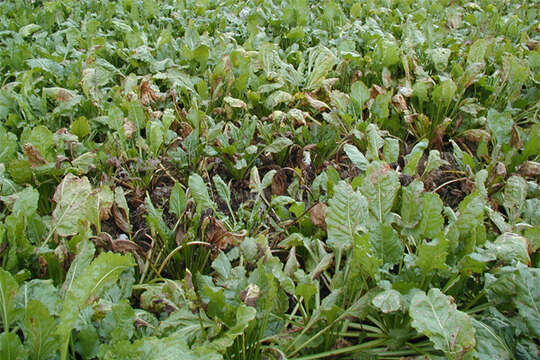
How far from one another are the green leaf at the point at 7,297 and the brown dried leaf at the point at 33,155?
765 millimetres

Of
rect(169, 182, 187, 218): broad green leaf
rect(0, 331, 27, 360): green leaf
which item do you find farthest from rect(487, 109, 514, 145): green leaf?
rect(0, 331, 27, 360): green leaf

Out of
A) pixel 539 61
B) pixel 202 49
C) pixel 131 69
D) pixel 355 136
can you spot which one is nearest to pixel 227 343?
pixel 355 136

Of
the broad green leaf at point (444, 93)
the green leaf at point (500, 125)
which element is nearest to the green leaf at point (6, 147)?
the broad green leaf at point (444, 93)

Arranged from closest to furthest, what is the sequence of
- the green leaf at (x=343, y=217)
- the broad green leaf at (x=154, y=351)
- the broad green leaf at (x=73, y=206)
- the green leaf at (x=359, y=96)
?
the broad green leaf at (x=154, y=351) → the green leaf at (x=343, y=217) → the broad green leaf at (x=73, y=206) → the green leaf at (x=359, y=96)

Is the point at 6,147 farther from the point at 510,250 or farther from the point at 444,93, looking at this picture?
the point at 444,93

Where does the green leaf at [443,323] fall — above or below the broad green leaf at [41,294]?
above

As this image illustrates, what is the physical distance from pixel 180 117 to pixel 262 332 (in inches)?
56.9

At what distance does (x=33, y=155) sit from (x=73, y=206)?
0.35 m

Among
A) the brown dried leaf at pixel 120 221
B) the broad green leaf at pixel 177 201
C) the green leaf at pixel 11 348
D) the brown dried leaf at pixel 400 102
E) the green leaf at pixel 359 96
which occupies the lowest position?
the brown dried leaf at pixel 120 221

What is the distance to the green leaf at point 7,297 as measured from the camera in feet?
4.22

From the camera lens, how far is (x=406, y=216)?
1740mm

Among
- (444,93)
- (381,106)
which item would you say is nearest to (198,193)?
(381,106)

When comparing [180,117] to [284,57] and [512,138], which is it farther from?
[512,138]

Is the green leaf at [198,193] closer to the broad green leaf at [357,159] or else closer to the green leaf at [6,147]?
the broad green leaf at [357,159]
